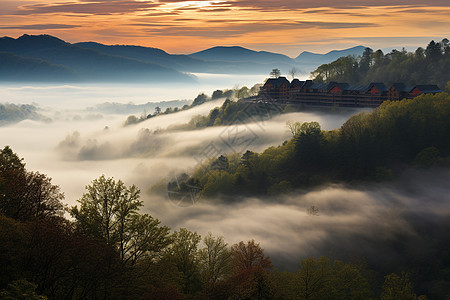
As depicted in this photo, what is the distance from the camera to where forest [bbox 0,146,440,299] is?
24.8 m

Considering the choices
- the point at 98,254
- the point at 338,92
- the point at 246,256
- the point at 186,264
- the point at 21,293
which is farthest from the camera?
the point at 338,92

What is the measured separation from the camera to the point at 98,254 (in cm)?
2589

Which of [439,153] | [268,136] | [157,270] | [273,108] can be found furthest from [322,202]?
[157,270]

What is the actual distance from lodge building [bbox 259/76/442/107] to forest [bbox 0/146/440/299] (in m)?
85.3

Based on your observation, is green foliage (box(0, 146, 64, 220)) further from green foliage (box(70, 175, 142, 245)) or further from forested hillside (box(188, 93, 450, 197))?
forested hillside (box(188, 93, 450, 197))

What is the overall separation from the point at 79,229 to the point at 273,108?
12538 cm

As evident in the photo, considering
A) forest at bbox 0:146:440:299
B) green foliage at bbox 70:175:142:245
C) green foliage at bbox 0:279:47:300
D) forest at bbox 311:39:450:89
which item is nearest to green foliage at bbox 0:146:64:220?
forest at bbox 0:146:440:299

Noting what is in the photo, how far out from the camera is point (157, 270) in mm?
30266

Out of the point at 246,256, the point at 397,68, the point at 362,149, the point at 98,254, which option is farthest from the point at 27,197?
the point at 397,68

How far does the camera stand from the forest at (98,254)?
81.4 ft

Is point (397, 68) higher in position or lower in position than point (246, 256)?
higher

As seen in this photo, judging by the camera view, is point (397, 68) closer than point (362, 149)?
No

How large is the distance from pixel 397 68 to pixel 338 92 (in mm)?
28940

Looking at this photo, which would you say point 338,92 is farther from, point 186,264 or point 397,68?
point 186,264
